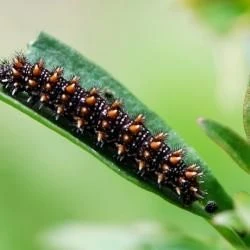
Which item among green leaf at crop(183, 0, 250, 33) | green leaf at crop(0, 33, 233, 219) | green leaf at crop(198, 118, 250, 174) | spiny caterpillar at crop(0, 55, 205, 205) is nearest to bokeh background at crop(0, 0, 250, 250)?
spiny caterpillar at crop(0, 55, 205, 205)

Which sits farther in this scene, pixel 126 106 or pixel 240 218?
pixel 126 106

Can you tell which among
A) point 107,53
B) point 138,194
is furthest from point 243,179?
point 107,53

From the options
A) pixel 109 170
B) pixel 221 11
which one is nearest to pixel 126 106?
pixel 221 11

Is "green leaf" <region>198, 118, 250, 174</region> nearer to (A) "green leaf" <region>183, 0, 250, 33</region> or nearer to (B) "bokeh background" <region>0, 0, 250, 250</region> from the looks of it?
(A) "green leaf" <region>183, 0, 250, 33</region>

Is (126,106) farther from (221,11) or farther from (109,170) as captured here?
(109,170)

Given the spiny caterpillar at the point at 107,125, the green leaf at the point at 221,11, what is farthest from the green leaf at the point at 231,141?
the green leaf at the point at 221,11

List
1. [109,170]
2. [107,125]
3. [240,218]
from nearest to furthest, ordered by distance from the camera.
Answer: [240,218] → [107,125] → [109,170]

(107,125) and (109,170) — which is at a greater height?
(109,170)

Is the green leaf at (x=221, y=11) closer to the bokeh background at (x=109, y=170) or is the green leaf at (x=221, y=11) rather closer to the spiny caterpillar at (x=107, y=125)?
the spiny caterpillar at (x=107, y=125)
